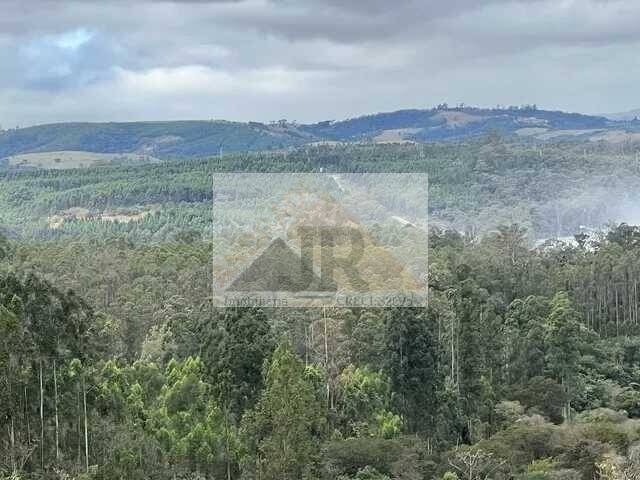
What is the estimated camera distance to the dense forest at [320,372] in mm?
20672

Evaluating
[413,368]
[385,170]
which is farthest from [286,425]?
[385,170]

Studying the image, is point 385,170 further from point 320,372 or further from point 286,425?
point 286,425

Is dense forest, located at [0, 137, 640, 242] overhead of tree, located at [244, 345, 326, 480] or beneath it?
overhead

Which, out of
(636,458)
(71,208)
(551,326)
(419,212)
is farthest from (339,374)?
(71,208)

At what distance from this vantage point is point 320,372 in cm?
2944

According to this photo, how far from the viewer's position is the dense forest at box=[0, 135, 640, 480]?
814 inches

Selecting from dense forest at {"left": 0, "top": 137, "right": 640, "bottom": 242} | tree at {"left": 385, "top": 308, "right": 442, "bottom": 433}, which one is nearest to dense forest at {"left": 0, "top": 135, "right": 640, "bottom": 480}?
tree at {"left": 385, "top": 308, "right": 442, "bottom": 433}

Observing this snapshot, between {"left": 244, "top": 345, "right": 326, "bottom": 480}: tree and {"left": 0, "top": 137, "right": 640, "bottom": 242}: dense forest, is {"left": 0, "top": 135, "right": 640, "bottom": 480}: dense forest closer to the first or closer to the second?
{"left": 244, "top": 345, "right": 326, "bottom": 480}: tree

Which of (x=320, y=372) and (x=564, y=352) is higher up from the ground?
(x=320, y=372)

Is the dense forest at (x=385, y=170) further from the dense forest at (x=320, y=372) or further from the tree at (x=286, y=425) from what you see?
the tree at (x=286, y=425)

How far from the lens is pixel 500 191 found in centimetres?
10825

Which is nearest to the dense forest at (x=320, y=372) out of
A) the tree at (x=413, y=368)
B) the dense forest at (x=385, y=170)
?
the tree at (x=413, y=368)

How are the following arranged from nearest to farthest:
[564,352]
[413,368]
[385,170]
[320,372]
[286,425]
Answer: [286,425], [413,368], [320,372], [564,352], [385,170]

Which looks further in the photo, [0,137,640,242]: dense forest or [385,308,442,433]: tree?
[0,137,640,242]: dense forest
